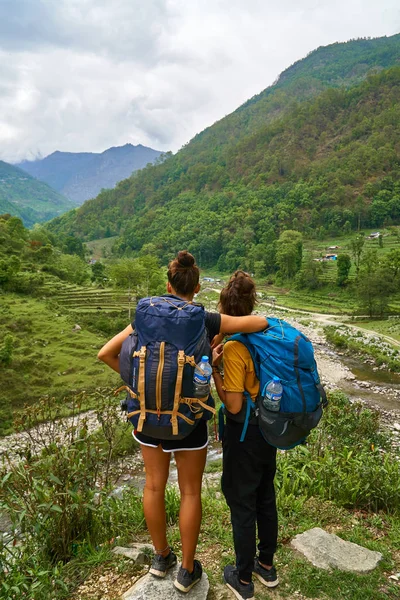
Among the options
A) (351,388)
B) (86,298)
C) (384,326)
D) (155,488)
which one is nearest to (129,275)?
(86,298)

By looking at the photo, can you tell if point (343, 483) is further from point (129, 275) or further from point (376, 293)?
point (376, 293)

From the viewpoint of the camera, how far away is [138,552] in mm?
2492

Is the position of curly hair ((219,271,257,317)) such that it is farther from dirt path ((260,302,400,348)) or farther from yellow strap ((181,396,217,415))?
dirt path ((260,302,400,348))

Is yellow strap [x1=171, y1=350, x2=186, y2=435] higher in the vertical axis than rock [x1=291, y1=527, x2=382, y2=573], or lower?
higher

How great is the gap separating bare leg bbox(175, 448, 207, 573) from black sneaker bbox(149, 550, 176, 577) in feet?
0.48

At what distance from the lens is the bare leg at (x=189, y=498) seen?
2.15 meters

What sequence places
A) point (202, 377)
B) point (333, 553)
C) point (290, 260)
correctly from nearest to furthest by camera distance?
point (202, 377), point (333, 553), point (290, 260)

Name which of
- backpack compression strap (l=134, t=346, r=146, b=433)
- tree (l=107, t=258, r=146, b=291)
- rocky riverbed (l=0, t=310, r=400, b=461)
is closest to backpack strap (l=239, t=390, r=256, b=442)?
backpack compression strap (l=134, t=346, r=146, b=433)

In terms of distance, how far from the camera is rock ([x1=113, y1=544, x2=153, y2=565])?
7.96 ft

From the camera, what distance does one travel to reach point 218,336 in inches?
88.0

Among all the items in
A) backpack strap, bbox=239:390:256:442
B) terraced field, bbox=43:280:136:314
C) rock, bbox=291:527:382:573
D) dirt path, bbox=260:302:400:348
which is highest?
backpack strap, bbox=239:390:256:442

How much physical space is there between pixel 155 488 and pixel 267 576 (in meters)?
0.97

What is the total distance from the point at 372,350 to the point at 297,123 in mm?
114829

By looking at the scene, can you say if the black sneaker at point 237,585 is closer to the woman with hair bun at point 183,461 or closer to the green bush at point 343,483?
the woman with hair bun at point 183,461
